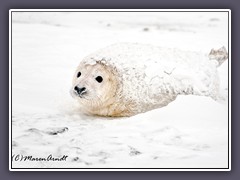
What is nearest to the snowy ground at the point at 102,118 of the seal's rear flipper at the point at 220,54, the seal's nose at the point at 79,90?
the seal's rear flipper at the point at 220,54

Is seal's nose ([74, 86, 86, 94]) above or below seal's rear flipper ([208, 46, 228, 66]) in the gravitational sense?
below

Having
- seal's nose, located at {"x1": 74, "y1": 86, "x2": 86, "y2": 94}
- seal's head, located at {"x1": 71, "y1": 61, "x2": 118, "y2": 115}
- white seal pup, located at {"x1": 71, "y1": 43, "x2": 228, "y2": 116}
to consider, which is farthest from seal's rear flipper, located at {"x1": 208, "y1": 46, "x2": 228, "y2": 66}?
seal's nose, located at {"x1": 74, "y1": 86, "x2": 86, "y2": 94}

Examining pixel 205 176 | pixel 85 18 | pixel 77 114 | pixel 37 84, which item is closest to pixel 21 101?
pixel 37 84

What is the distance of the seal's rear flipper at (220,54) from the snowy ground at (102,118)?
4cm

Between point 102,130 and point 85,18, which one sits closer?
point 102,130

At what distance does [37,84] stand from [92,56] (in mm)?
423

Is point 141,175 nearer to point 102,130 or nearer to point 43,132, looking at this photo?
point 102,130

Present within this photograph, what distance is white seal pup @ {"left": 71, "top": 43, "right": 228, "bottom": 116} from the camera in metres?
Answer: 3.43

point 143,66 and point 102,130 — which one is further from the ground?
point 143,66

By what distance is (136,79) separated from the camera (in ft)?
11.4

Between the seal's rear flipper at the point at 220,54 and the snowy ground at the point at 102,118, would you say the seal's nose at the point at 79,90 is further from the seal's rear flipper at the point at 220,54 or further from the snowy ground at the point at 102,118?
the seal's rear flipper at the point at 220,54

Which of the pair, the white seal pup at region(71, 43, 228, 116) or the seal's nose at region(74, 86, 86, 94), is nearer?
the seal's nose at region(74, 86, 86, 94)

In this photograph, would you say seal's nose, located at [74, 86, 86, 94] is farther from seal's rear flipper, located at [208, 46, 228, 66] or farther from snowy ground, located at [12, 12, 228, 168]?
seal's rear flipper, located at [208, 46, 228, 66]

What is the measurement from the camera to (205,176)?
3.44 m
